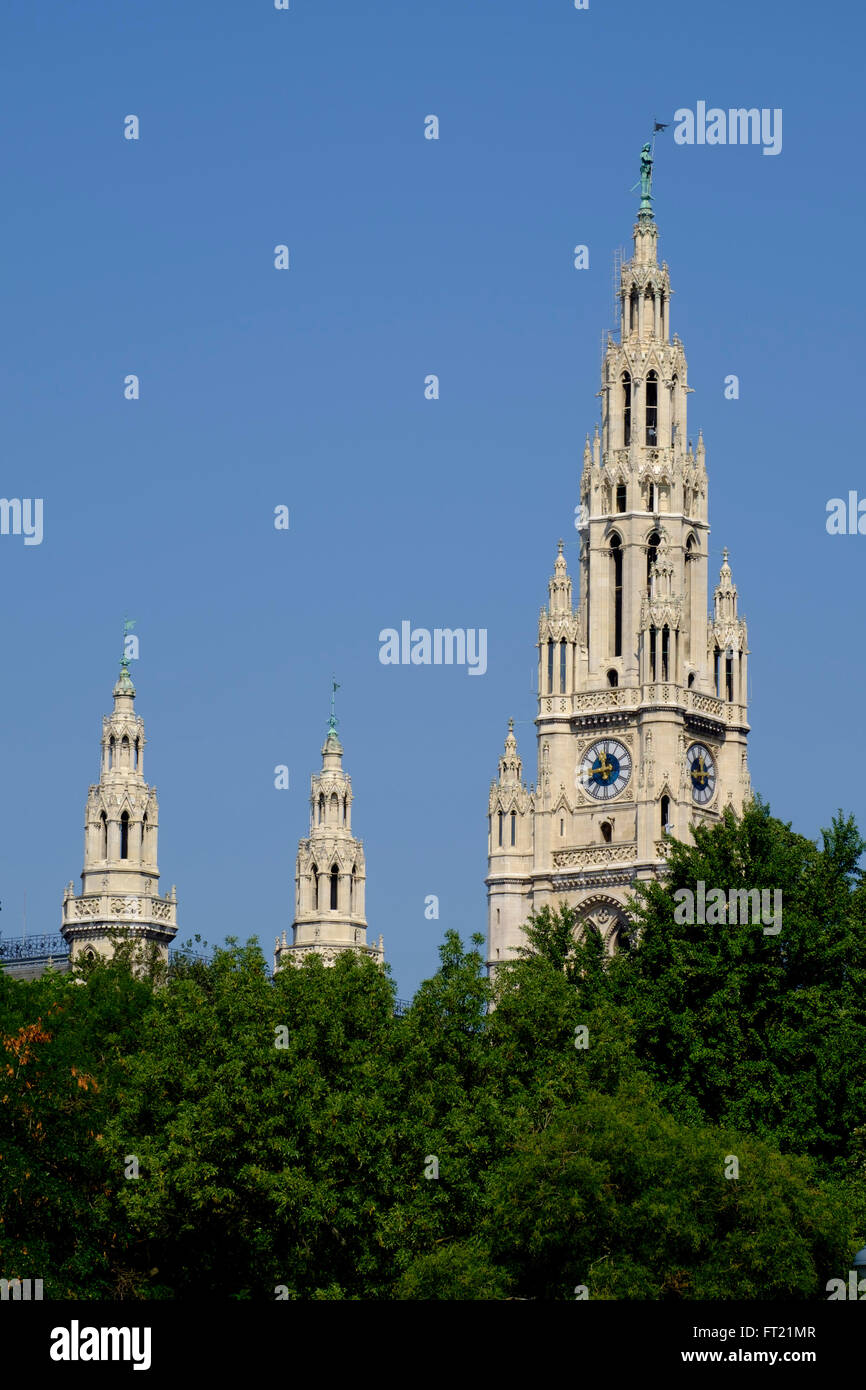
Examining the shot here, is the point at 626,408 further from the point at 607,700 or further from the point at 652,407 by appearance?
the point at 607,700

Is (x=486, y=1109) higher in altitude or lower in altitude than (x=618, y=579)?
lower

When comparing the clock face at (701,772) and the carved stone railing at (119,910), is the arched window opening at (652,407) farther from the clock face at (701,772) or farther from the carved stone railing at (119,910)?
the carved stone railing at (119,910)

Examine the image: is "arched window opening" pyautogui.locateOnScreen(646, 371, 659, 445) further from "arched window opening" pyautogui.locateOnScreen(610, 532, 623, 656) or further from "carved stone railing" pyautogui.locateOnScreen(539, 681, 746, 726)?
"carved stone railing" pyautogui.locateOnScreen(539, 681, 746, 726)

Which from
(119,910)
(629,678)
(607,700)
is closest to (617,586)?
(629,678)

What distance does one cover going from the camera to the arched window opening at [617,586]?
169 metres

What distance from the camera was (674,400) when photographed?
172250 mm

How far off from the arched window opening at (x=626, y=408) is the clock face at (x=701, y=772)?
1708 centimetres

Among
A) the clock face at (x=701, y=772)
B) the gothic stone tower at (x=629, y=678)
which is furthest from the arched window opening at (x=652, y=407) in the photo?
the clock face at (x=701, y=772)

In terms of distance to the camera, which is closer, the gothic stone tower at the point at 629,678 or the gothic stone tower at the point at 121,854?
the gothic stone tower at the point at 121,854

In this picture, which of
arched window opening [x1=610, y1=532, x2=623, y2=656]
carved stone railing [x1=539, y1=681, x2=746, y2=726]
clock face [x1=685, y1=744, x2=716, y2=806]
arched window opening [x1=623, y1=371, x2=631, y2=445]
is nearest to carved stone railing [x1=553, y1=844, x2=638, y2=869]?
clock face [x1=685, y1=744, x2=716, y2=806]
